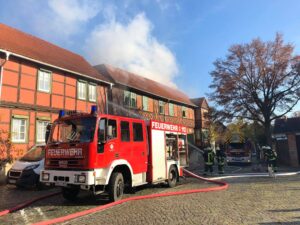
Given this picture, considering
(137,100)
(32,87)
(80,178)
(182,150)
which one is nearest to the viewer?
(80,178)

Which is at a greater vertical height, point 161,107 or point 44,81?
point 161,107

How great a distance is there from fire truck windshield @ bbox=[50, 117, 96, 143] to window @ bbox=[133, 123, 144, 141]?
→ 1887 mm

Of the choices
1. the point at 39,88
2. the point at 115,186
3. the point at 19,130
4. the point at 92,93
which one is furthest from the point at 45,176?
Result: the point at 92,93

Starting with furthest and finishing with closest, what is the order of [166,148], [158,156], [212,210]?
1. [166,148]
2. [158,156]
3. [212,210]

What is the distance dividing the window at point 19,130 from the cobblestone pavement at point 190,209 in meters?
5.53

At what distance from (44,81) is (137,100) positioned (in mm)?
10436

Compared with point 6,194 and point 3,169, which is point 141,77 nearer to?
point 3,169

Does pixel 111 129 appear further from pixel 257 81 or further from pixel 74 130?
pixel 257 81

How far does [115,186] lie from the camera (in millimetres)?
8133

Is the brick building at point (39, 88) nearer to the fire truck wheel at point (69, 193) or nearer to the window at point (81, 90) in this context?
the window at point (81, 90)

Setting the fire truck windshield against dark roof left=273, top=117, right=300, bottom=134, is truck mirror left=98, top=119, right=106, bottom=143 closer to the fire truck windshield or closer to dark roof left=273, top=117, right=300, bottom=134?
the fire truck windshield

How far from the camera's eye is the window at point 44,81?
16384mm

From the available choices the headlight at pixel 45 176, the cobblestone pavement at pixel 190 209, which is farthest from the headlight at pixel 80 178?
the headlight at pixel 45 176

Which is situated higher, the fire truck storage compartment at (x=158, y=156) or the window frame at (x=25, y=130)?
the window frame at (x=25, y=130)
